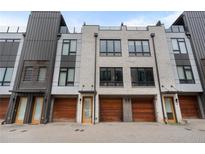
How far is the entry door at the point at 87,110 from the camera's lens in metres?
9.33

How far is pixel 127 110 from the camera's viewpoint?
9773 millimetres

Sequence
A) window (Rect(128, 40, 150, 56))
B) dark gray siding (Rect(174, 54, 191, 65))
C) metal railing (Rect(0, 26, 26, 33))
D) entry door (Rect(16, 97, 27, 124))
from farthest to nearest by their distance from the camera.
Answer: metal railing (Rect(0, 26, 26, 33)) < window (Rect(128, 40, 150, 56)) < dark gray siding (Rect(174, 54, 191, 65)) < entry door (Rect(16, 97, 27, 124))

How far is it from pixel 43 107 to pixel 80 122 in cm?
347

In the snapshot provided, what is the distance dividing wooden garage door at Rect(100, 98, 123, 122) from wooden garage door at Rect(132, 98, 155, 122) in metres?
1.27

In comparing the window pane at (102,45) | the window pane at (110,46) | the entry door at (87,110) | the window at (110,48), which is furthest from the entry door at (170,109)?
the window pane at (102,45)

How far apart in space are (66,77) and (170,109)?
9.68 meters

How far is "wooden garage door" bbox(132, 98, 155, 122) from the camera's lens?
979 centimetres

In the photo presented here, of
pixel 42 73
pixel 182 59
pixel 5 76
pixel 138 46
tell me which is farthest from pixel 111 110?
pixel 5 76

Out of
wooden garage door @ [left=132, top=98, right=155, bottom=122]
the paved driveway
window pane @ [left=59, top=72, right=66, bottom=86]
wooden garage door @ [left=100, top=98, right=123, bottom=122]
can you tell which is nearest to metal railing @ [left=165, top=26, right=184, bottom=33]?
wooden garage door @ [left=132, top=98, right=155, bottom=122]

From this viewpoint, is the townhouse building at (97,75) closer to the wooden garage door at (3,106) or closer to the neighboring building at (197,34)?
the wooden garage door at (3,106)

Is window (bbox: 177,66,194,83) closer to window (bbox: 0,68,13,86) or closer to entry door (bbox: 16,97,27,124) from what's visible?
entry door (bbox: 16,97,27,124)

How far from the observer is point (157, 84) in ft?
33.1

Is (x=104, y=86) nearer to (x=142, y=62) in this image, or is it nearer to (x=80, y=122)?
(x=80, y=122)

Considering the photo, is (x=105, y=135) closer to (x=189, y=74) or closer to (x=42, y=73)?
(x=42, y=73)
